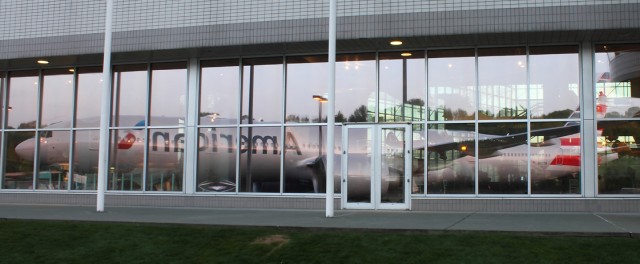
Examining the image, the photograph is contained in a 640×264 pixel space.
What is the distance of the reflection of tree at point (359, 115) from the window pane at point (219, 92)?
3.32 metres

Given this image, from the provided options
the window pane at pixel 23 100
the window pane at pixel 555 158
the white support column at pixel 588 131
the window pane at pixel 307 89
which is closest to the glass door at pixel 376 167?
the window pane at pixel 307 89

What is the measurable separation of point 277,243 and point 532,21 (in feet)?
25.5

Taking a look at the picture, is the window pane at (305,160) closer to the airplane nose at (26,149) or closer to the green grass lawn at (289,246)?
the green grass lawn at (289,246)

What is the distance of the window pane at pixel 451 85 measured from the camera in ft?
48.9

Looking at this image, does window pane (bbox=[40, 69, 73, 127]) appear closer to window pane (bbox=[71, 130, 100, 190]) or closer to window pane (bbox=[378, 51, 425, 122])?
window pane (bbox=[71, 130, 100, 190])

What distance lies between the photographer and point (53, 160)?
18500 mm

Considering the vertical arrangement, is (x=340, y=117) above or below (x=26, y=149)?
above

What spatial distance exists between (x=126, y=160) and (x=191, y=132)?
243 centimetres

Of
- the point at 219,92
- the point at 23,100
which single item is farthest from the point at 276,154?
the point at 23,100

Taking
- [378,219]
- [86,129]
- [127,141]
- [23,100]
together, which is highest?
[23,100]

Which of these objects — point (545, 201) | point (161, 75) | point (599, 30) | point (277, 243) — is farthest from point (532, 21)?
point (161, 75)

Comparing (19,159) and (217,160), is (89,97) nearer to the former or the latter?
(19,159)

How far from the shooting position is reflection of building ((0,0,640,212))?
14.1 meters

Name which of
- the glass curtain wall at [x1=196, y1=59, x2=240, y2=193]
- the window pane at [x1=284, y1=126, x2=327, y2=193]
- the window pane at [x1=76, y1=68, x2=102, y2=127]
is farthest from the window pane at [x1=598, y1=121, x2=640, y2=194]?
the window pane at [x1=76, y1=68, x2=102, y2=127]
